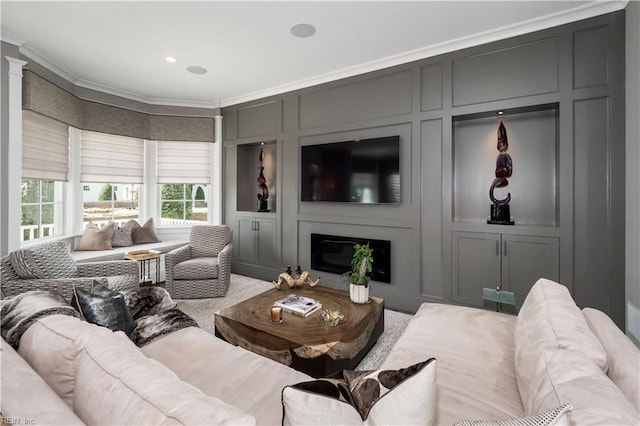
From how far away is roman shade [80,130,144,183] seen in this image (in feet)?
13.7

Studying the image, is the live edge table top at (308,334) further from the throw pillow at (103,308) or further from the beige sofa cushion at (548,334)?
the beige sofa cushion at (548,334)

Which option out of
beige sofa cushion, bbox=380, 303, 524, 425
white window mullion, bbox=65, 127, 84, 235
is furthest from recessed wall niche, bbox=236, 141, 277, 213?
beige sofa cushion, bbox=380, 303, 524, 425

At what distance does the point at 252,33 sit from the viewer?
289cm

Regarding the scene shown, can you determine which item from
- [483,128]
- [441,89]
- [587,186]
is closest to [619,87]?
[587,186]

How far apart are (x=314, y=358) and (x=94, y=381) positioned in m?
1.24

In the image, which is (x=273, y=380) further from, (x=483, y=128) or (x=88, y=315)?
(x=483, y=128)

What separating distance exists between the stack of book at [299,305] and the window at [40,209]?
10.4ft

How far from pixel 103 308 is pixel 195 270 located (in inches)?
76.3

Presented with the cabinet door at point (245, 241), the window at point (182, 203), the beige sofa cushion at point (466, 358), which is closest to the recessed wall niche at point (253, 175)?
the cabinet door at point (245, 241)

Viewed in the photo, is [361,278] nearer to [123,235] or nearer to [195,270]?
[195,270]

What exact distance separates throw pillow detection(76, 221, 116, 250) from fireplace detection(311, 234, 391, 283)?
281cm

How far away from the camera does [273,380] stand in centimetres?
141

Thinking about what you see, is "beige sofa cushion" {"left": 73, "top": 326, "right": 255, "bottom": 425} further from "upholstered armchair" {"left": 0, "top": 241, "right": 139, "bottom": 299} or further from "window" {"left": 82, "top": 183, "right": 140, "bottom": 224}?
"window" {"left": 82, "top": 183, "right": 140, "bottom": 224}

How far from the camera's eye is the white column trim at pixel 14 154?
113 inches
